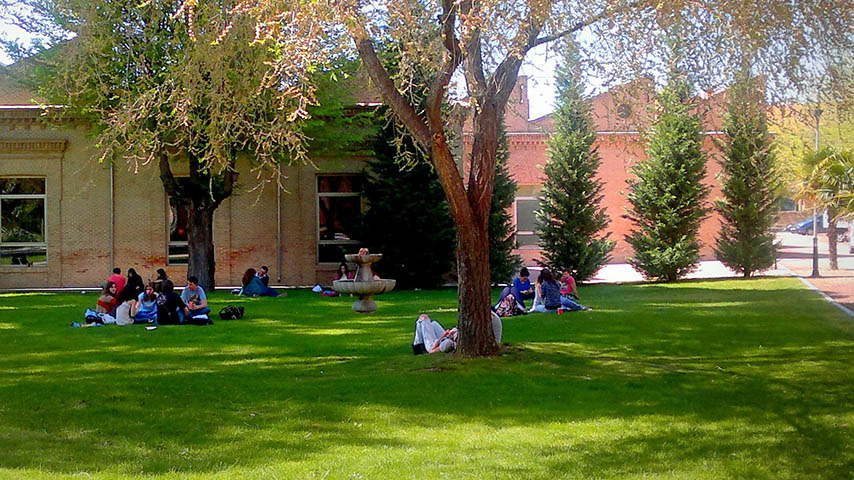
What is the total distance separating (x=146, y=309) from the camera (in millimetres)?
18891

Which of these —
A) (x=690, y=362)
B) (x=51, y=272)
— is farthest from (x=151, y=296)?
(x=51, y=272)

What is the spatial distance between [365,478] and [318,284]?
84.0 feet

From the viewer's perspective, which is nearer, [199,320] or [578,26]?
[578,26]

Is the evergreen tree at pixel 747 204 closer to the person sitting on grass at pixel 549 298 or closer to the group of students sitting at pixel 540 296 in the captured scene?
the group of students sitting at pixel 540 296

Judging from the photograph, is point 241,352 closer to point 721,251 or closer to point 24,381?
point 24,381

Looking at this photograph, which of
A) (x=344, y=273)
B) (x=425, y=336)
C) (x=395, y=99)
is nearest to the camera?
(x=395, y=99)

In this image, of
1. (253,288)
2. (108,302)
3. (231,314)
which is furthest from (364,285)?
(253,288)

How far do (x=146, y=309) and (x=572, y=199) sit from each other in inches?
712

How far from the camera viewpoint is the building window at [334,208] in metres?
32.8

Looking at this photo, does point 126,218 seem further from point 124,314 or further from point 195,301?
point 195,301

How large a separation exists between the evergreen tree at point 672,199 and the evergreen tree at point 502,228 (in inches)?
191

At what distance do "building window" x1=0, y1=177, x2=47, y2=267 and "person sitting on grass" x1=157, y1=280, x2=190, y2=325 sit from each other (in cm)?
1592

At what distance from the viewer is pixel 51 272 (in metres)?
32.2

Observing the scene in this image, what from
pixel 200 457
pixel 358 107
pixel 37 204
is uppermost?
pixel 358 107
